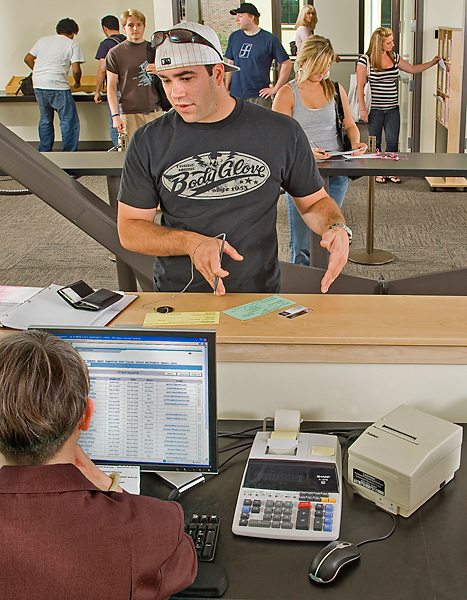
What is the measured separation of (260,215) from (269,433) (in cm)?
82

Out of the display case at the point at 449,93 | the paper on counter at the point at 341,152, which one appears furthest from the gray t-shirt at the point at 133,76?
the display case at the point at 449,93

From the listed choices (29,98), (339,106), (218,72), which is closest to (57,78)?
(29,98)

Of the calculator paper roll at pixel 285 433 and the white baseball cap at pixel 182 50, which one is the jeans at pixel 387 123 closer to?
the white baseball cap at pixel 182 50

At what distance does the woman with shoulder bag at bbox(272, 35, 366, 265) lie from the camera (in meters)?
4.02

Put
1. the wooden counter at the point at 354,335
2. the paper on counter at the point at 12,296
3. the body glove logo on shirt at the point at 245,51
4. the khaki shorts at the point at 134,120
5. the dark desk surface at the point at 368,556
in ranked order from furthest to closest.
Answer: the body glove logo on shirt at the point at 245,51 < the khaki shorts at the point at 134,120 < the paper on counter at the point at 12,296 < the wooden counter at the point at 354,335 < the dark desk surface at the point at 368,556

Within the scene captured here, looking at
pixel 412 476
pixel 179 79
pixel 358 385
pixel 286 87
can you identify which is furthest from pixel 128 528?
pixel 286 87

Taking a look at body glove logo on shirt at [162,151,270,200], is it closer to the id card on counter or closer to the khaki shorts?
the id card on counter

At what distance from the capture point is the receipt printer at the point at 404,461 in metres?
1.38

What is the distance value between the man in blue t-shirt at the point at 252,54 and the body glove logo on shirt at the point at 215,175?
462cm

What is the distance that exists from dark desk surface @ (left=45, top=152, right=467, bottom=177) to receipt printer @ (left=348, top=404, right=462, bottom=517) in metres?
2.70

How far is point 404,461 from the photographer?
1.38 m

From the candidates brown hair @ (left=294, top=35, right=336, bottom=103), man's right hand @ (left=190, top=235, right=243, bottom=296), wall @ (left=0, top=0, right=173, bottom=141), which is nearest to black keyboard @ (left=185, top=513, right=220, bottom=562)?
man's right hand @ (left=190, top=235, right=243, bottom=296)

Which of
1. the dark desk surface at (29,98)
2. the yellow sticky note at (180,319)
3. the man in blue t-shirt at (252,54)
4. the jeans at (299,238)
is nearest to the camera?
the yellow sticky note at (180,319)

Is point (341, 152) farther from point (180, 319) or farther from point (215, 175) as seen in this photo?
point (180, 319)
